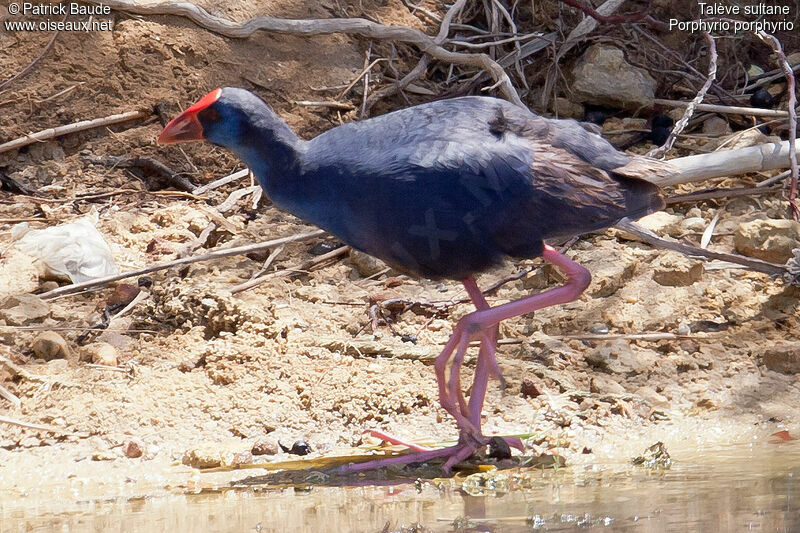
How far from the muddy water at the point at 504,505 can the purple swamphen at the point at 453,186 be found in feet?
0.95

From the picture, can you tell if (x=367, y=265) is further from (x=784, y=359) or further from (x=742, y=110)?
(x=742, y=110)

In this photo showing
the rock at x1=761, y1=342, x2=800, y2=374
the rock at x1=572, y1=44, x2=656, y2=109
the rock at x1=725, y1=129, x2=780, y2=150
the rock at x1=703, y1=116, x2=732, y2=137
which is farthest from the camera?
the rock at x1=572, y1=44, x2=656, y2=109

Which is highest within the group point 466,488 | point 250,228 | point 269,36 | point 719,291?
point 269,36

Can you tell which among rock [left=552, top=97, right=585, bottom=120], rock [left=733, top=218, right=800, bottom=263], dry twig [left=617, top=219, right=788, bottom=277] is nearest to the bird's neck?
dry twig [left=617, top=219, right=788, bottom=277]

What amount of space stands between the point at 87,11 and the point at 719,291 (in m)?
3.79

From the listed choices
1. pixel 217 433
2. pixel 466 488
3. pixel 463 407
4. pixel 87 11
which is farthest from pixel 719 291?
pixel 87 11

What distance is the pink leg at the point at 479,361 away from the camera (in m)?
3.80

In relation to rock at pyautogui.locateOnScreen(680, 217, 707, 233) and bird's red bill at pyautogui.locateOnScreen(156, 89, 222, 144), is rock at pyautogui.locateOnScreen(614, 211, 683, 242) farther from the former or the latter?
bird's red bill at pyautogui.locateOnScreen(156, 89, 222, 144)

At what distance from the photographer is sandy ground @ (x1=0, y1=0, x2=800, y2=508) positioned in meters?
4.13

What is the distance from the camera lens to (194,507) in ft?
11.4

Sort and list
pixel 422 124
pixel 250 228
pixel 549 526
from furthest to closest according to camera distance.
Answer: pixel 250 228
pixel 422 124
pixel 549 526

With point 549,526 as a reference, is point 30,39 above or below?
above

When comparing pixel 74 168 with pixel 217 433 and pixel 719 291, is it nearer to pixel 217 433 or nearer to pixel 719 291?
pixel 217 433

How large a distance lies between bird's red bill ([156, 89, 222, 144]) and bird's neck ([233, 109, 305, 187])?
0.17 m
